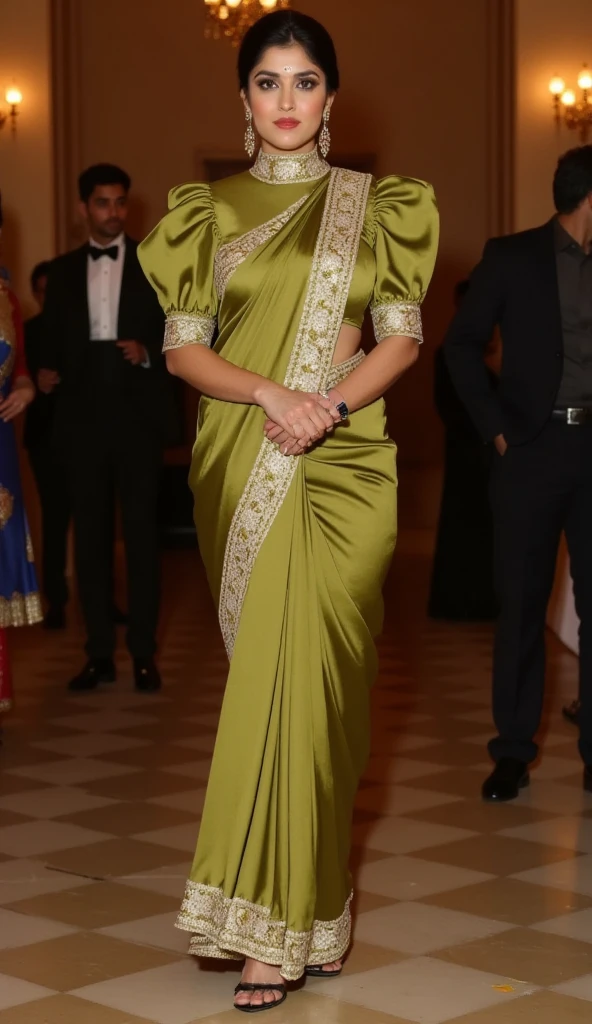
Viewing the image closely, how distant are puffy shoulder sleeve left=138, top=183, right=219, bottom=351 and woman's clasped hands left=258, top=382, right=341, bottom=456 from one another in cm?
23

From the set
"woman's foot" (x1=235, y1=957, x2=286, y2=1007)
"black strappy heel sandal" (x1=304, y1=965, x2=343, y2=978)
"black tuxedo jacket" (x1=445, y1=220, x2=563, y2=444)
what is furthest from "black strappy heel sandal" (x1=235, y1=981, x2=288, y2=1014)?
"black tuxedo jacket" (x1=445, y1=220, x2=563, y2=444)

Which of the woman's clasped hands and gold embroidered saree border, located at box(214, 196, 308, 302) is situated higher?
gold embroidered saree border, located at box(214, 196, 308, 302)

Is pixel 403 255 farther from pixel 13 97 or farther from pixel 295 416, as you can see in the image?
pixel 13 97

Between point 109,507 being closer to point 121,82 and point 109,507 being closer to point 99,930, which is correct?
point 99,930

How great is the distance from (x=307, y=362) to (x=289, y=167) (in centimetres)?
36

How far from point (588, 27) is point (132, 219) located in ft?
13.2

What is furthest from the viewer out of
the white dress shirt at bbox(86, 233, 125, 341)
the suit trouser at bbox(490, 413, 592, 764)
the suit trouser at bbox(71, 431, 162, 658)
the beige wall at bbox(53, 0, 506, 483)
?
the beige wall at bbox(53, 0, 506, 483)

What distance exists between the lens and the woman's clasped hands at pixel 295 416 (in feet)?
8.75

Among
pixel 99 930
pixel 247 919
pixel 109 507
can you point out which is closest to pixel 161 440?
pixel 109 507

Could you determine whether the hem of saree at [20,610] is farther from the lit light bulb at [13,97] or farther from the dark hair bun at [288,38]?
the lit light bulb at [13,97]

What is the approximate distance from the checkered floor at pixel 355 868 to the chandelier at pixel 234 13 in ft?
18.5

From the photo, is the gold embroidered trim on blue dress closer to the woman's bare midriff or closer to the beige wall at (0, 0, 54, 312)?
the woman's bare midriff

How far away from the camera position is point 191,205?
2.84m

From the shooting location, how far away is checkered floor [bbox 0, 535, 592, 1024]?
2730 millimetres
